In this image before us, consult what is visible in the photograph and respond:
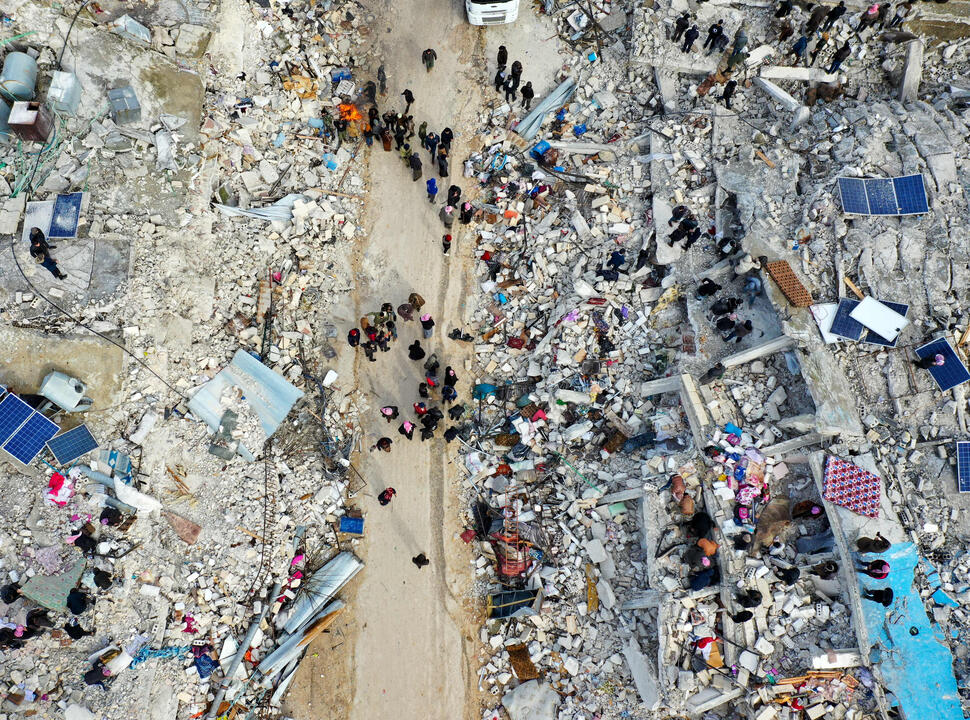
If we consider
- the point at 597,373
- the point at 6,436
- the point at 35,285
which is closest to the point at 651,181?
the point at 597,373

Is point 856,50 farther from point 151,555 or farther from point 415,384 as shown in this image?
point 151,555

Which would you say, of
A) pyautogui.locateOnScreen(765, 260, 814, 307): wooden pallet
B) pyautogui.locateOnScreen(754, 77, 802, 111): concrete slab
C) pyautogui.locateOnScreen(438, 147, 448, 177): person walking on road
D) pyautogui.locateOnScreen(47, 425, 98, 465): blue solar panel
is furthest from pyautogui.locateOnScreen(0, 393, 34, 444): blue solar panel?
pyautogui.locateOnScreen(754, 77, 802, 111): concrete slab

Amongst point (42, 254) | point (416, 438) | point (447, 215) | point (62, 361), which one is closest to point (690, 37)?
point (447, 215)

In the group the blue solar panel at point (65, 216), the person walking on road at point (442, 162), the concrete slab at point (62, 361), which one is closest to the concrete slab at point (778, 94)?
the person walking on road at point (442, 162)

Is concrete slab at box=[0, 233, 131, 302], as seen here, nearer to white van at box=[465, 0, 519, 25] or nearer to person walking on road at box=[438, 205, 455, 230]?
person walking on road at box=[438, 205, 455, 230]

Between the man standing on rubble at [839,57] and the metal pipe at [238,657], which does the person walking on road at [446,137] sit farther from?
the metal pipe at [238,657]

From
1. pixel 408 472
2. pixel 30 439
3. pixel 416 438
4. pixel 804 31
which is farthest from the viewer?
pixel 804 31

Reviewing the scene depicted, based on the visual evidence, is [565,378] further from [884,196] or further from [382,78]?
[382,78]
